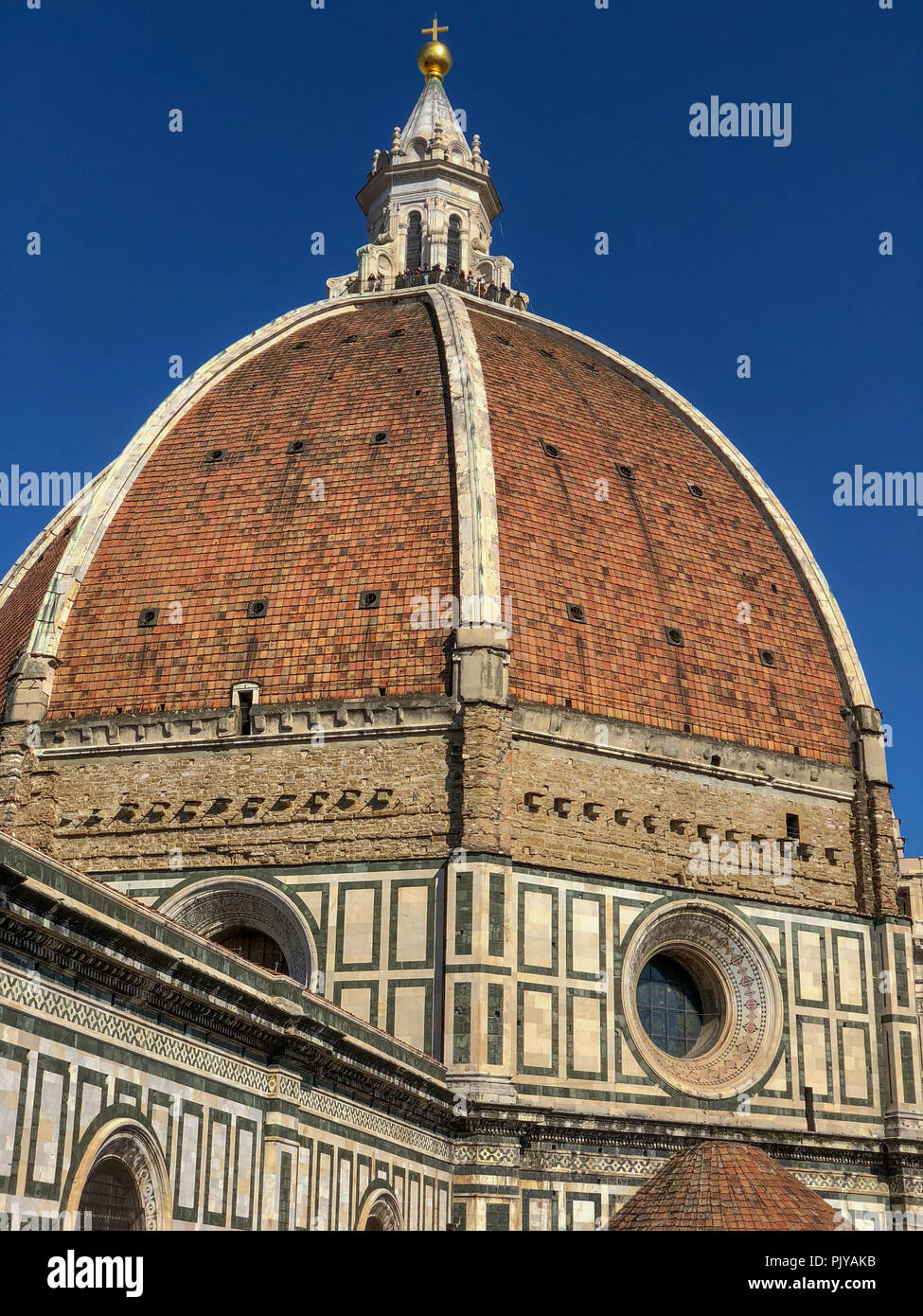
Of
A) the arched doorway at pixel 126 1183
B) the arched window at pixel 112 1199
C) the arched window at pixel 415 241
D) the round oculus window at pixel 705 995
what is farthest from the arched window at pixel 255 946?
the arched window at pixel 415 241

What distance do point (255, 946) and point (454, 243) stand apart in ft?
79.0

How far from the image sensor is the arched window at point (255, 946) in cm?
3094

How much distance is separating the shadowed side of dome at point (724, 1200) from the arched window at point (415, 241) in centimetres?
2864

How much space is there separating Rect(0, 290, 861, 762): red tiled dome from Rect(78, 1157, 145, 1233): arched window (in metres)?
15.1

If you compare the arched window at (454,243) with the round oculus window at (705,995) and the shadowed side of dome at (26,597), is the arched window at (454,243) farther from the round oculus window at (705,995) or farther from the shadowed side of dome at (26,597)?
the round oculus window at (705,995)

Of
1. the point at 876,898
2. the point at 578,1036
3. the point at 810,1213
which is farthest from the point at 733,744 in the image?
the point at 810,1213

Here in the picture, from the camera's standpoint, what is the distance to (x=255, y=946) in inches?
1229

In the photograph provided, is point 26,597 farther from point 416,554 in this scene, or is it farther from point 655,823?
point 655,823

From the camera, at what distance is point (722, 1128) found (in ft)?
99.3

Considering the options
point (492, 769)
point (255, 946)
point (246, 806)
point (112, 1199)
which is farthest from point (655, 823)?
point (112, 1199)
